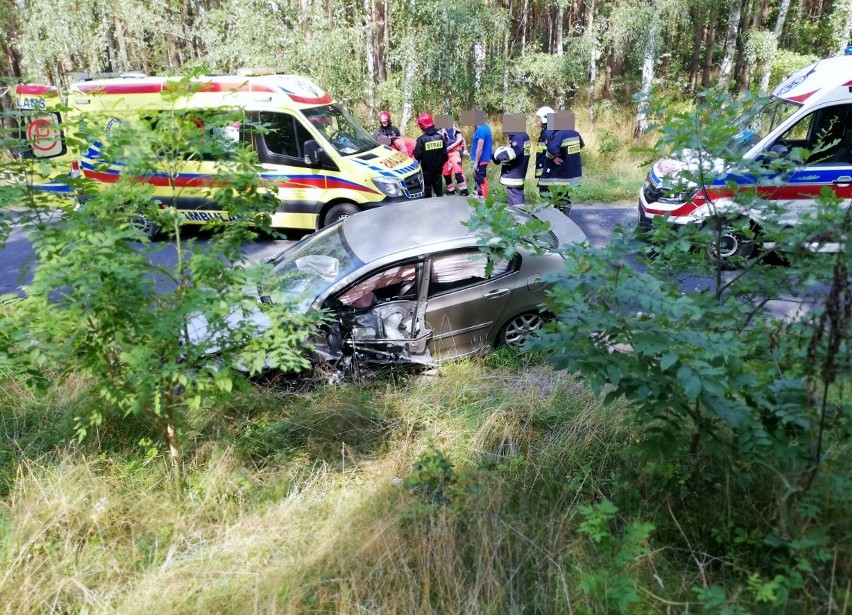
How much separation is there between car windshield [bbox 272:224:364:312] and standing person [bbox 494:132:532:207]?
12.7 feet

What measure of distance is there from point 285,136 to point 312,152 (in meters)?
0.49

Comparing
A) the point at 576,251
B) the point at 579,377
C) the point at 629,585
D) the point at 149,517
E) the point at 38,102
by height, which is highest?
the point at 38,102

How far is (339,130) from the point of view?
362 inches

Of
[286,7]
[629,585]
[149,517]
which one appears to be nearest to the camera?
[629,585]

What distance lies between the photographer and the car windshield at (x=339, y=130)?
8852 millimetres

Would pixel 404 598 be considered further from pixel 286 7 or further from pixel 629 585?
pixel 286 7

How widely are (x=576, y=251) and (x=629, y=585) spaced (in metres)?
1.54

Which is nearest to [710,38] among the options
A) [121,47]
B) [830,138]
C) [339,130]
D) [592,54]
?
[592,54]

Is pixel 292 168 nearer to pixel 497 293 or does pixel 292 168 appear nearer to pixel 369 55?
pixel 497 293

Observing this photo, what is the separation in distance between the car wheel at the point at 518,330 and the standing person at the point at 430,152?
16.1 ft

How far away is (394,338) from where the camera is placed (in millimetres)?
4906

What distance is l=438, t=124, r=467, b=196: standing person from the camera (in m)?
10.3

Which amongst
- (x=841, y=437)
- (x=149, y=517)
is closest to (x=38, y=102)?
(x=149, y=517)

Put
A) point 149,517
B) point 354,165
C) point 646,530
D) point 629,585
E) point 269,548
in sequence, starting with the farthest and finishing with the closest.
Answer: point 354,165, point 149,517, point 269,548, point 646,530, point 629,585
